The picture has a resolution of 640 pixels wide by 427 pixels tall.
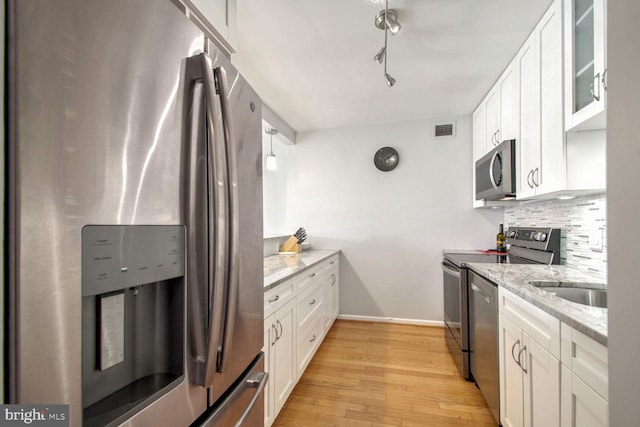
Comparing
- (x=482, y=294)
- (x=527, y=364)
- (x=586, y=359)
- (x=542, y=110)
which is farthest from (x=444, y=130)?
(x=586, y=359)

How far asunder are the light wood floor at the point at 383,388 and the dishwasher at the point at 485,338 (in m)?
0.16

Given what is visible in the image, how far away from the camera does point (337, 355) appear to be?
8.59 ft

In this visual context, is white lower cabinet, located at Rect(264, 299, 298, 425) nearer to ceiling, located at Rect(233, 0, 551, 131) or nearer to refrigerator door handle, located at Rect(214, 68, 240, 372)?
refrigerator door handle, located at Rect(214, 68, 240, 372)

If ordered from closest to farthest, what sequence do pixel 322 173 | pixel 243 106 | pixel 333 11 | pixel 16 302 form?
pixel 16 302 < pixel 243 106 < pixel 333 11 < pixel 322 173

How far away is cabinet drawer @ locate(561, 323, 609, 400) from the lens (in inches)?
32.8

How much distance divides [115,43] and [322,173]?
3202mm

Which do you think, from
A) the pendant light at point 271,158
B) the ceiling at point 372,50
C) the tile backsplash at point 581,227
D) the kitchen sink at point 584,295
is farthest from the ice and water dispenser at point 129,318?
the pendant light at point 271,158

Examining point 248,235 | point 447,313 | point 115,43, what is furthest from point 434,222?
point 115,43

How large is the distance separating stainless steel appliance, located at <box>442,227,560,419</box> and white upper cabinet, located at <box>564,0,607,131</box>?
0.96m

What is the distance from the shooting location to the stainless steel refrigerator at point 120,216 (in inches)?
15.7

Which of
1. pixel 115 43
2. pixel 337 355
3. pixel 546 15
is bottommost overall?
pixel 337 355

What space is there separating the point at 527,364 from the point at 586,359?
47 cm

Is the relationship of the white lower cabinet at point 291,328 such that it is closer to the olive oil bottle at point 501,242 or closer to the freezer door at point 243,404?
the freezer door at point 243,404

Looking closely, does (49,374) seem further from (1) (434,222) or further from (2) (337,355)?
(1) (434,222)
